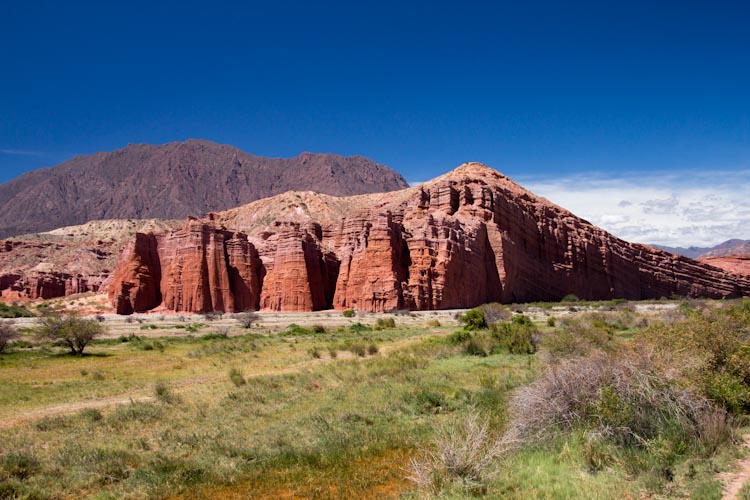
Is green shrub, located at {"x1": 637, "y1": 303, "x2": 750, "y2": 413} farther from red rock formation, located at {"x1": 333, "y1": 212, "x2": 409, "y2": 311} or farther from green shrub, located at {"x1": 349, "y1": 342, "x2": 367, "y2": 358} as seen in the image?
red rock formation, located at {"x1": 333, "y1": 212, "x2": 409, "y2": 311}

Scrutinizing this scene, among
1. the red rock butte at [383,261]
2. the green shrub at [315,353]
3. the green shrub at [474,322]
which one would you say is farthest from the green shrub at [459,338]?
the red rock butte at [383,261]

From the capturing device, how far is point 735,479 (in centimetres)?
701

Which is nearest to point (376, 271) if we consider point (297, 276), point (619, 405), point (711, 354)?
point (297, 276)

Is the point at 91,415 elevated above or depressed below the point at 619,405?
below

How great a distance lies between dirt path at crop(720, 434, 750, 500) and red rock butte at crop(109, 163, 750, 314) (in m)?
52.2

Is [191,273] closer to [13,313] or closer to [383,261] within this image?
[13,313]

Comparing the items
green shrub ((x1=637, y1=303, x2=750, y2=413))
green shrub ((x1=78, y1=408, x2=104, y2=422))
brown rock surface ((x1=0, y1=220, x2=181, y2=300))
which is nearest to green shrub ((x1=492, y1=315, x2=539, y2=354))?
green shrub ((x1=637, y1=303, x2=750, y2=413))

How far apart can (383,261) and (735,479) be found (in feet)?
178

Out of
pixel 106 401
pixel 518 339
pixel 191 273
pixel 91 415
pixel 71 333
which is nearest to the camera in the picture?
pixel 91 415

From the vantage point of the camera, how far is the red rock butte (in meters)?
62.1

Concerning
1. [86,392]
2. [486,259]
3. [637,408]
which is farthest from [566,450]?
[486,259]

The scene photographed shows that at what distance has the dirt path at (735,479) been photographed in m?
6.60

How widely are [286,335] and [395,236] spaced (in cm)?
2772

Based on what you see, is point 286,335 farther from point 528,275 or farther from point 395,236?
point 528,275
